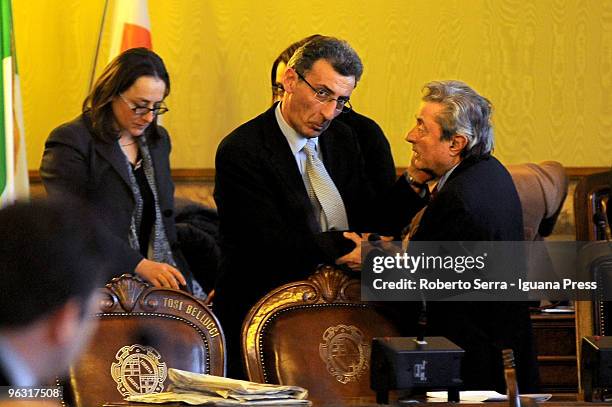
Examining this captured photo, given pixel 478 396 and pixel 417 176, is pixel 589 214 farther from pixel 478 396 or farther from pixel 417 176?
pixel 478 396

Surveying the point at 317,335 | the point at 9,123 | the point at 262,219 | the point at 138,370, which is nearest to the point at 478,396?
the point at 317,335

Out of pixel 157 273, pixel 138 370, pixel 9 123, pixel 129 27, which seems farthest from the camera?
pixel 129 27

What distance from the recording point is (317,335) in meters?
3.24

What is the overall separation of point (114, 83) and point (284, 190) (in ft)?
2.46

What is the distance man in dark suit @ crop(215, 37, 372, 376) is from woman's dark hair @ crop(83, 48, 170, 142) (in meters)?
0.49

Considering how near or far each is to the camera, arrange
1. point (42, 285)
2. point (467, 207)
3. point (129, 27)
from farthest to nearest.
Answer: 1. point (129, 27)
2. point (467, 207)
3. point (42, 285)

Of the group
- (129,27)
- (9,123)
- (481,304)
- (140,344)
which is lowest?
(140,344)

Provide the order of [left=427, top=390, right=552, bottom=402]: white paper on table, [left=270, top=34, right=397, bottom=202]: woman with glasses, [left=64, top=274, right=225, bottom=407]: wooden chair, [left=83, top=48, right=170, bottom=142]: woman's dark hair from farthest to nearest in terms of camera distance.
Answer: [left=83, top=48, right=170, bottom=142]: woman's dark hair
[left=270, top=34, right=397, bottom=202]: woman with glasses
[left=64, top=274, right=225, bottom=407]: wooden chair
[left=427, top=390, right=552, bottom=402]: white paper on table

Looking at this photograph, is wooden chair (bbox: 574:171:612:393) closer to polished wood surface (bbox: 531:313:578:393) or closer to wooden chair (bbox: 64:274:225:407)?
polished wood surface (bbox: 531:313:578:393)

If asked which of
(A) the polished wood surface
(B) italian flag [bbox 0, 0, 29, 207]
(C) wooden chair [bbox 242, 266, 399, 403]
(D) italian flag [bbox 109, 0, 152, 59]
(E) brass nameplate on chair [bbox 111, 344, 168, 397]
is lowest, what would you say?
Result: (E) brass nameplate on chair [bbox 111, 344, 168, 397]

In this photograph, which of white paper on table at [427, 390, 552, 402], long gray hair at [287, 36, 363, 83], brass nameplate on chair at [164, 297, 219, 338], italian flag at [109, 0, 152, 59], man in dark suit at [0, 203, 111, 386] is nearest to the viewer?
man in dark suit at [0, 203, 111, 386]

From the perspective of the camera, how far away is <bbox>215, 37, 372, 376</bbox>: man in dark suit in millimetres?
3617

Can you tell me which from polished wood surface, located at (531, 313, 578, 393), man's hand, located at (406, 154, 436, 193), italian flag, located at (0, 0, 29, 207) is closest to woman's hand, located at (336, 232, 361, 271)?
man's hand, located at (406, 154, 436, 193)

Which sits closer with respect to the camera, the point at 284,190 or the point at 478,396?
the point at 478,396
